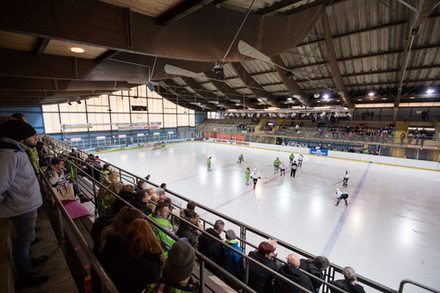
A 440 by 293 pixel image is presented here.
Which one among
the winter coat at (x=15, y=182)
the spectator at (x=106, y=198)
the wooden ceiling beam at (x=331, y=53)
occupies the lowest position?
the spectator at (x=106, y=198)

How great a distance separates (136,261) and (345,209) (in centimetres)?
1078

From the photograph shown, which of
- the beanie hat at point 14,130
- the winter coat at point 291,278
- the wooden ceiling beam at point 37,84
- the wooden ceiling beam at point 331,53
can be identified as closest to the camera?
the beanie hat at point 14,130

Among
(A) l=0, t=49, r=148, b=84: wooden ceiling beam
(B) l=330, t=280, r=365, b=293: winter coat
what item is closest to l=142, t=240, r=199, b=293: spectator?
(B) l=330, t=280, r=365, b=293: winter coat

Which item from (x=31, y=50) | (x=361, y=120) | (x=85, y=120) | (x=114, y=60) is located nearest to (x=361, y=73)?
(x=361, y=120)

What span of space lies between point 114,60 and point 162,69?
1.74 m

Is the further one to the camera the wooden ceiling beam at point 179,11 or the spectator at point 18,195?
the wooden ceiling beam at point 179,11

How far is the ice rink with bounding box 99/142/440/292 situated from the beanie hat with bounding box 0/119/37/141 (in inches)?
296

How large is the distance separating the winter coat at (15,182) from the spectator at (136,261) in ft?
4.07

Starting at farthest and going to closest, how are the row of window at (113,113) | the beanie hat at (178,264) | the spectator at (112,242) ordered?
the row of window at (113,113), the spectator at (112,242), the beanie hat at (178,264)

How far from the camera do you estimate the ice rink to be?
6230 mm

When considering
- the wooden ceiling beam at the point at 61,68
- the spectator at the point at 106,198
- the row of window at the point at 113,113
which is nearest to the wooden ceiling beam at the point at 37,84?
the wooden ceiling beam at the point at 61,68

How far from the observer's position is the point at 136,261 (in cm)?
150

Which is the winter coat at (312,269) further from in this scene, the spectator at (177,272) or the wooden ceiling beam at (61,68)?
the wooden ceiling beam at (61,68)

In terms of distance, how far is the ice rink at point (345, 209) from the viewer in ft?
20.4
